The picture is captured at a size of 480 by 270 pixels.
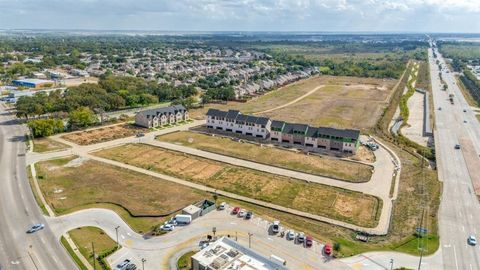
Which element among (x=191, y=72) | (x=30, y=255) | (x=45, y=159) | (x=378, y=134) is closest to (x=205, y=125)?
(x=45, y=159)

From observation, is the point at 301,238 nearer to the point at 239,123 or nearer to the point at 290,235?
the point at 290,235

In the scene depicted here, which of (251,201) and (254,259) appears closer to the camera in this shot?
(254,259)

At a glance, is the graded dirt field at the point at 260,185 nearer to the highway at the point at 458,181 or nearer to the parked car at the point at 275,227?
the parked car at the point at 275,227

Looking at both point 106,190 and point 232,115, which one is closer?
point 106,190

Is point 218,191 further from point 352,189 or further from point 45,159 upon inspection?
point 45,159

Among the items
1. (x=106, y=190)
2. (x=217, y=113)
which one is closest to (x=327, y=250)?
(x=106, y=190)

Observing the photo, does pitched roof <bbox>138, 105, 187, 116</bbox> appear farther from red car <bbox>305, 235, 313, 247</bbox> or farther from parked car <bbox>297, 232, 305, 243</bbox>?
red car <bbox>305, 235, 313, 247</bbox>
